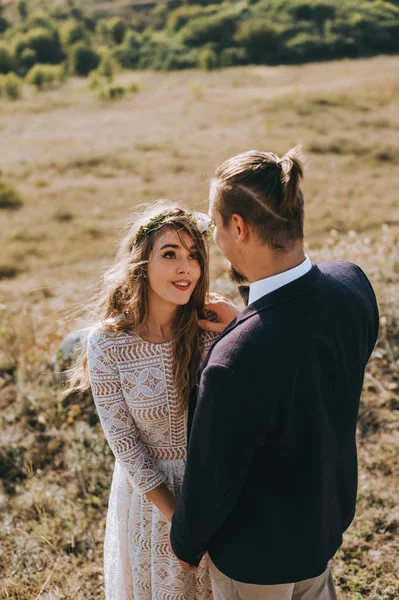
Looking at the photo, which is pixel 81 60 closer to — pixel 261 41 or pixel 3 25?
pixel 3 25

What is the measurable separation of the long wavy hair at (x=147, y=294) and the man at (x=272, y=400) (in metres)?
0.42

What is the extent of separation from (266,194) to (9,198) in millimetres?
16917

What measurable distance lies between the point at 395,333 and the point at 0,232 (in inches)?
478

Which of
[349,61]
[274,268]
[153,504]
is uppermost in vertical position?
[274,268]

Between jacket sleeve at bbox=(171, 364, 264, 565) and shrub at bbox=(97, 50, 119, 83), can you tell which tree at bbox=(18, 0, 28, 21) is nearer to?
shrub at bbox=(97, 50, 119, 83)

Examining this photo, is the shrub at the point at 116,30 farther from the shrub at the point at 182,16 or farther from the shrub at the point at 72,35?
the shrub at the point at 182,16

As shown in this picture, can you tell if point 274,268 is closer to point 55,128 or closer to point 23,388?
point 23,388

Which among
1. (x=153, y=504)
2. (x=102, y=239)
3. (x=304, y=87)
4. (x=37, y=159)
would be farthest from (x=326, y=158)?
(x=153, y=504)

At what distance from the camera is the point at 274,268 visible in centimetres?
164

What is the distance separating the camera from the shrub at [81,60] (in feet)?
189

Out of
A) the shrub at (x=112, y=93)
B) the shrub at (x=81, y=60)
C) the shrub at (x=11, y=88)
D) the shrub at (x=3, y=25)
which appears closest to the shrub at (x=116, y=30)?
the shrub at (x=81, y=60)

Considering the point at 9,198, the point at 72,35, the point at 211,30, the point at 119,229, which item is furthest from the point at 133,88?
the point at 119,229

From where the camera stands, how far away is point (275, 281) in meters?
1.63

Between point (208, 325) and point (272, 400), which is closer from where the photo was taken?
point (272, 400)
